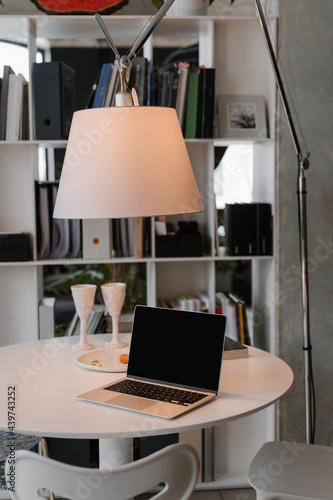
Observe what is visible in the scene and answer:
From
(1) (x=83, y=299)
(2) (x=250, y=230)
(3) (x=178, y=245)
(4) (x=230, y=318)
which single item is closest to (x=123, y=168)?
(1) (x=83, y=299)

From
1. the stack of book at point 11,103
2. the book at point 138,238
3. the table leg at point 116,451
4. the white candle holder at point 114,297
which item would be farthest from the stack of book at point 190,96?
the table leg at point 116,451

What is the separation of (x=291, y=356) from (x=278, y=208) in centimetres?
70

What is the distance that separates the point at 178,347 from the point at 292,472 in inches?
21.5

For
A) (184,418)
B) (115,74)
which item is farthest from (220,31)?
(184,418)

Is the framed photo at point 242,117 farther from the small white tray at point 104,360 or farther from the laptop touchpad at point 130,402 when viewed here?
the laptop touchpad at point 130,402

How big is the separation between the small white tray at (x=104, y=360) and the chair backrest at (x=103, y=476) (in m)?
0.60

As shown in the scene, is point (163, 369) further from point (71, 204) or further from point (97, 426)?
point (71, 204)

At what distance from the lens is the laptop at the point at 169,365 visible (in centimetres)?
167

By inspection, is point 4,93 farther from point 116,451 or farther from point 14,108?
point 116,451

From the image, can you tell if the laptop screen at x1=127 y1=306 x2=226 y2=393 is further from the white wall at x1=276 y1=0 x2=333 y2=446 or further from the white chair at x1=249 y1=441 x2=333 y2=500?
the white wall at x1=276 y1=0 x2=333 y2=446

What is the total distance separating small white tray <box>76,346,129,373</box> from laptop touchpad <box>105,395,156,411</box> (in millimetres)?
238

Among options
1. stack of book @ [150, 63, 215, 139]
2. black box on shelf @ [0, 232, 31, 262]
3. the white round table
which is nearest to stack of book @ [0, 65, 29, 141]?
black box on shelf @ [0, 232, 31, 262]

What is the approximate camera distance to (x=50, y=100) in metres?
2.70

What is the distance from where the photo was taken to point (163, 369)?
5.95ft
